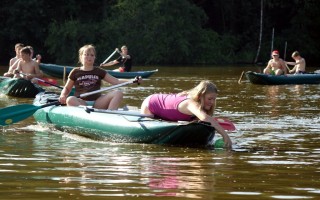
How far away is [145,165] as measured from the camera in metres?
8.08

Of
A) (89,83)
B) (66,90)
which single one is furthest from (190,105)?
(66,90)

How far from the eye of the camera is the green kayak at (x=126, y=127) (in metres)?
8.99

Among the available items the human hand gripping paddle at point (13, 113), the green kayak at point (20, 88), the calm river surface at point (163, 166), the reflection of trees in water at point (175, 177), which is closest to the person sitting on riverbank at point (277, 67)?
the green kayak at point (20, 88)

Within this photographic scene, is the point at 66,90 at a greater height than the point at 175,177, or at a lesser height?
greater

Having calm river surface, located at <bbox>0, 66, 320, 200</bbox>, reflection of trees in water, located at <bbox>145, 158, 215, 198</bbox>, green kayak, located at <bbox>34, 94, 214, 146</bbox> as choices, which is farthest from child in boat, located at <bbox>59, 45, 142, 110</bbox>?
reflection of trees in water, located at <bbox>145, 158, 215, 198</bbox>

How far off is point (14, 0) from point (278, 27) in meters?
12.5

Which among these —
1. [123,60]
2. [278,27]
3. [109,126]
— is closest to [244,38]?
[278,27]

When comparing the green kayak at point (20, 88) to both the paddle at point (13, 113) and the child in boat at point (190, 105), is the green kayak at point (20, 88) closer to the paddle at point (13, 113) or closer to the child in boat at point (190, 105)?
the paddle at point (13, 113)

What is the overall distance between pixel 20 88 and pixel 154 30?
985 inches

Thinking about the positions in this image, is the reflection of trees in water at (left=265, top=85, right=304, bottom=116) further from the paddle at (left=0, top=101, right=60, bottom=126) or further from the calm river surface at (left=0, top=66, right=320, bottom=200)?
the paddle at (left=0, top=101, right=60, bottom=126)

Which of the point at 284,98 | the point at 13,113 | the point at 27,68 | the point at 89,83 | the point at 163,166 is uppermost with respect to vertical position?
the point at 89,83

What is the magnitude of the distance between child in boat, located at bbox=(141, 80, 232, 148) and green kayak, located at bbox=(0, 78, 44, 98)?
7296 mm

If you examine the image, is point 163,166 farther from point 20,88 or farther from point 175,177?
point 20,88

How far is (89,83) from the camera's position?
10.8 meters
